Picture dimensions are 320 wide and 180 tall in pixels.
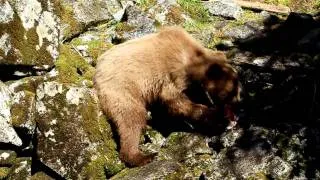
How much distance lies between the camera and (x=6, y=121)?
737 centimetres

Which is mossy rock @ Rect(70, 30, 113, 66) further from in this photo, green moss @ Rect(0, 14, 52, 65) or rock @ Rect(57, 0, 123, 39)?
green moss @ Rect(0, 14, 52, 65)

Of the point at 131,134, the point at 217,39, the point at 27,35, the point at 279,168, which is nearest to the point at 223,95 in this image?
the point at 131,134

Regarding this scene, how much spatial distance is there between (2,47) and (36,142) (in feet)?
4.62

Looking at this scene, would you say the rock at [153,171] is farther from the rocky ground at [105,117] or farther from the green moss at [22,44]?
the green moss at [22,44]

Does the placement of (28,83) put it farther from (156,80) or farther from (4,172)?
(156,80)

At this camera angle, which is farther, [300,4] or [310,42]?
[300,4]

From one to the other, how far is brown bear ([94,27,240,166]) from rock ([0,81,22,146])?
1221 millimetres

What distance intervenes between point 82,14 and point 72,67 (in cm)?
131

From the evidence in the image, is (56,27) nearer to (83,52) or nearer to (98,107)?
(83,52)

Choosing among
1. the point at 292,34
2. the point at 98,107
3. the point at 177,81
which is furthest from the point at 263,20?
the point at 98,107

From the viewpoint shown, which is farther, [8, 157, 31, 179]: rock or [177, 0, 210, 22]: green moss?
[177, 0, 210, 22]: green moss

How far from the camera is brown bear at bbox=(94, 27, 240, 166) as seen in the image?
23.8 feet

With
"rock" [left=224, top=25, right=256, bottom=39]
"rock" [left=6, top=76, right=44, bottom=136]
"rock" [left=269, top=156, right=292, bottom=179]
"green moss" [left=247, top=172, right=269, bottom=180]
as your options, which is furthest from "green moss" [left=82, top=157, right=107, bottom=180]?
"rock" [left=224, top=25, right=256, bottom=39]

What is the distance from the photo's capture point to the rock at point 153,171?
6617 mm
